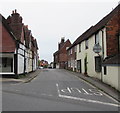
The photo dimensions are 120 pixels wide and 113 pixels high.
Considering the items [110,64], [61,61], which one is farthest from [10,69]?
[61,61]

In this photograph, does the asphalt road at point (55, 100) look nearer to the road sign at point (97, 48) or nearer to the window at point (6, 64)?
the road sign at point (97, 48)

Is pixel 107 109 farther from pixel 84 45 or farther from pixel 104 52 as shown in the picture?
pixel 84 45

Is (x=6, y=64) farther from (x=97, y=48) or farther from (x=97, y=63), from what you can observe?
(x=97, y=48)

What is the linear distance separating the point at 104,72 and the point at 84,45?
41.5 feet

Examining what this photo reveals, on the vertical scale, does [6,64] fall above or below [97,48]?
below

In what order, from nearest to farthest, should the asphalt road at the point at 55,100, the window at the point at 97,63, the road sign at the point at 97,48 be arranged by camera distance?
the asphalt road at the point at 55,100 → the road sign at the point at 97,48 → the window at the point at 97,63

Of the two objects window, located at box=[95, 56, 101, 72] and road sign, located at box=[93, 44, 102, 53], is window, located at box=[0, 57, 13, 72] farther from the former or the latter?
road sign, located at box=[93, 44, 102, 53]

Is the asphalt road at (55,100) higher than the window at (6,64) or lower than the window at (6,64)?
lower

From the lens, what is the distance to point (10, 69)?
2694cm

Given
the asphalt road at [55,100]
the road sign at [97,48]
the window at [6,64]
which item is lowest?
the asphalt road at [55,100]

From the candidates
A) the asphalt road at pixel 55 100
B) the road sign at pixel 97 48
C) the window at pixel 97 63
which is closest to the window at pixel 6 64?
the window at pixel 97 63

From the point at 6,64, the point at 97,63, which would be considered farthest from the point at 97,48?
the point at 6,64

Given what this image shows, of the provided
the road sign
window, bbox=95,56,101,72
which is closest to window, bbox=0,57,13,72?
window, bbox=95,56,101,72

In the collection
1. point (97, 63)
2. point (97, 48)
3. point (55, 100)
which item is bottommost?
point (55, 100)
